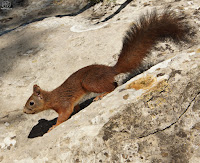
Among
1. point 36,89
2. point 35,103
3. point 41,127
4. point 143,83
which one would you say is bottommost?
point 41,127

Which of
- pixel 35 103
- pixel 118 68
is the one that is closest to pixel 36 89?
pixel 35 103

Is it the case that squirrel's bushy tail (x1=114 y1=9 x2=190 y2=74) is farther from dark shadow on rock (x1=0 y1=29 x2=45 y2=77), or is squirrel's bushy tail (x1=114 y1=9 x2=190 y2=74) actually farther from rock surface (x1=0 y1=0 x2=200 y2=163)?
dark shadow on rock (x1=0 y1=29 x2=45 y2=77)

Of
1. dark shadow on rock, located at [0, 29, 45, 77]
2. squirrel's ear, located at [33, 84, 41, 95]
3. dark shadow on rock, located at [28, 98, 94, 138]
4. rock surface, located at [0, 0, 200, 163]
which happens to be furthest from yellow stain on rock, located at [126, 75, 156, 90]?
dark shadow on rock, located at [0, 29, 45, 77]

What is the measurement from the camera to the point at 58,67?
13.8 feet

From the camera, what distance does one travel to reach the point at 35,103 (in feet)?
11.0

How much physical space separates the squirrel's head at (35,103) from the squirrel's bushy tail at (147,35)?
1.24 metres

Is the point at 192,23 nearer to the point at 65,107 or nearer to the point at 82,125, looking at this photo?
the point at 65,107

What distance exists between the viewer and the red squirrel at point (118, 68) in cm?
284

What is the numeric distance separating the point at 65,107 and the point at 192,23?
2.58 metres

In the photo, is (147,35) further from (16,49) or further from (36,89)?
(16,49)

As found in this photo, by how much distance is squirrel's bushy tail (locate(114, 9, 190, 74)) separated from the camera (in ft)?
9.23

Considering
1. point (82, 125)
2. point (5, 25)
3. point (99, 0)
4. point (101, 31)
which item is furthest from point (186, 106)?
point (5, 25)

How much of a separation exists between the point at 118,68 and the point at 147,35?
0.60 metres

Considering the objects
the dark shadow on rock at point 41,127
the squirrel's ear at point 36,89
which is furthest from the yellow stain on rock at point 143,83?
the squirrel's ear at point 36,89
